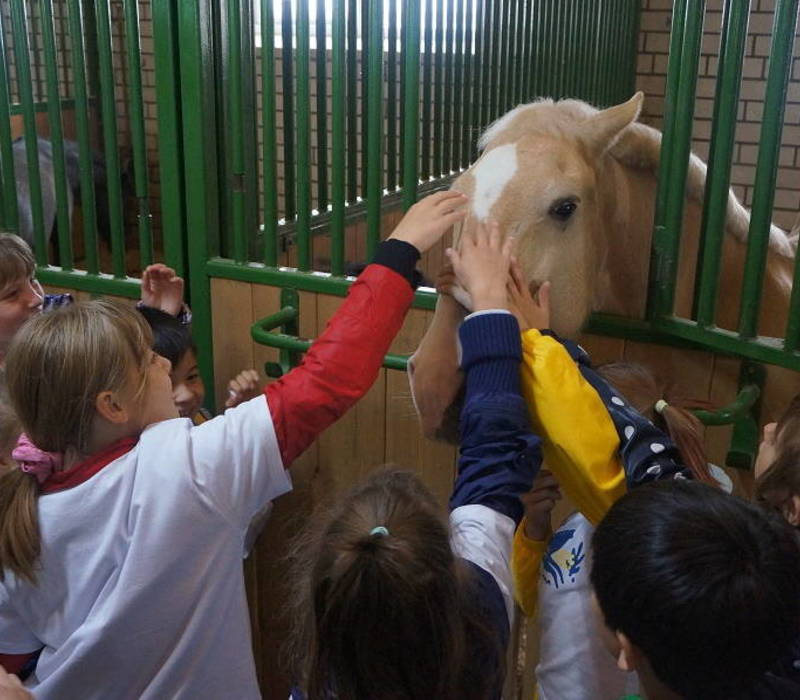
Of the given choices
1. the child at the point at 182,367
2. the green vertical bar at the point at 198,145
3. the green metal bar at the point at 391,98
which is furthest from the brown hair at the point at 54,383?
the green metal bar at the point at 391,98

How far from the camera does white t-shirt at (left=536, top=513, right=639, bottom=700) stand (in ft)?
3.83

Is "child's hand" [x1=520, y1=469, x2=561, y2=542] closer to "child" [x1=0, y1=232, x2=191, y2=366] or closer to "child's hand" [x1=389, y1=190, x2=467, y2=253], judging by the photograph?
"child's hand" [x1=389, y1=190, x2=467, y2=253]

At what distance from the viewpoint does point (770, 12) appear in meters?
4.11

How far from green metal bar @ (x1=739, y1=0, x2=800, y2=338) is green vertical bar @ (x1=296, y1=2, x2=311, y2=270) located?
2.56ft

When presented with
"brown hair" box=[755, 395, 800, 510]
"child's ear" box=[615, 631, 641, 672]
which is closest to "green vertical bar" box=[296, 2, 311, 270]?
"brown hair" box=[755, 395, 800, 510]

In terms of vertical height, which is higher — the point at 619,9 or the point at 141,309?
the point at 619,9

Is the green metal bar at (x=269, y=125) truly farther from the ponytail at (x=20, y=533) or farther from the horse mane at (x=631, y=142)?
the ponytail at (x=20, y=533)

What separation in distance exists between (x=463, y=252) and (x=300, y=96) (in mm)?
624

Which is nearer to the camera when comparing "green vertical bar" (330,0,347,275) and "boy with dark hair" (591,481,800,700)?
"boy with dark hair" (591,481,800,700)

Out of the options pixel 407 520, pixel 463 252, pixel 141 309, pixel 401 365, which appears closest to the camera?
pixel 407 520

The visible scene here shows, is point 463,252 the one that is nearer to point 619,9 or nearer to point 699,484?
point 699,484

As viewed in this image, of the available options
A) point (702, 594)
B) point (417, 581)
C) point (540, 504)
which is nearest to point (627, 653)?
point (702, 594)

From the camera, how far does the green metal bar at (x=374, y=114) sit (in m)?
1.49

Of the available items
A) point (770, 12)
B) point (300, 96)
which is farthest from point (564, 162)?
point (770, 12)
